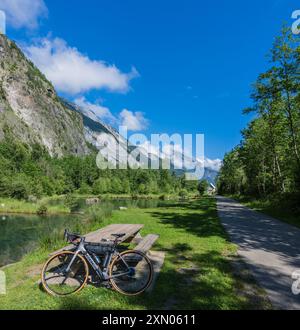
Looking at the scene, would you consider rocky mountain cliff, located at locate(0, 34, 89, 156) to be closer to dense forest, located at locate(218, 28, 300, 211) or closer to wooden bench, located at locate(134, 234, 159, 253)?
dense forest, located at locate(218, 28, 300, 211)

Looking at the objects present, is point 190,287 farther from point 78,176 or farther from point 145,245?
point 78,176

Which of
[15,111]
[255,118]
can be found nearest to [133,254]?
[255,118]

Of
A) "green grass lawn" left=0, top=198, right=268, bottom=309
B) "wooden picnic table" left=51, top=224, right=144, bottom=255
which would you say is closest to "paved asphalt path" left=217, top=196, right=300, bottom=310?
"green grass lawn" left=0, top=198, right=268, bottom=309

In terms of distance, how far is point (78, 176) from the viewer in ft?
392

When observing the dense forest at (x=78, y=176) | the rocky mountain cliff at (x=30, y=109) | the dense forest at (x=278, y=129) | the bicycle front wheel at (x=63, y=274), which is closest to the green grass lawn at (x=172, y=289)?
the bicycle front wheel at (x=63, y=274)

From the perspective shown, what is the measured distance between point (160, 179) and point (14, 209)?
97.8 m

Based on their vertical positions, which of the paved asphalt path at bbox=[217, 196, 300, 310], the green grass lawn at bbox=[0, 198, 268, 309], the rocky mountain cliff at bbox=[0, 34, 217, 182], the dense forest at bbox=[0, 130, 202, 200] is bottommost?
the green grass lawn at bbox=[0, 198, 268, 309]

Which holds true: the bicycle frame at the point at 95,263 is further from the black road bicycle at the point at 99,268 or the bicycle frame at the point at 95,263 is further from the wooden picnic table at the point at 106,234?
the wooden picnic table at the point at 106,234

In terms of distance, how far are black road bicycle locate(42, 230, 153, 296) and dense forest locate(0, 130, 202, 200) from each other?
83.9 m

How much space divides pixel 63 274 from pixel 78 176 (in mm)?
117832

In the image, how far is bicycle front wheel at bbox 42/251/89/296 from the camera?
512cm

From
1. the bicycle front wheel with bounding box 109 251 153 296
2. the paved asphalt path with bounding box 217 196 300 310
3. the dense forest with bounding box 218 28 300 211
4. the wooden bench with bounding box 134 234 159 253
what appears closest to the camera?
the paved asphalt path with bounding box 217 196 300 310

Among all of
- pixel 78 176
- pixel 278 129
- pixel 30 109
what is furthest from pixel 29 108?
pixel 278 129
